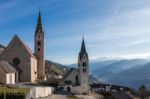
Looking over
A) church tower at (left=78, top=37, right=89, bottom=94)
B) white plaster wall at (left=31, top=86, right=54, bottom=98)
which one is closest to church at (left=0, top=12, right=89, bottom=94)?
church tower at (left=78, top=37, right=89, bottom=94)

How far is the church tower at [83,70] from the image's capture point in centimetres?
9662

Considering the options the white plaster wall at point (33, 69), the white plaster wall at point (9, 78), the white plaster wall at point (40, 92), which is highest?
the white plaster wall at point (33, 69)

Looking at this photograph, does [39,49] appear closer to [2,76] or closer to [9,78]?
[9,78]

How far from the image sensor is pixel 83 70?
99000 mm

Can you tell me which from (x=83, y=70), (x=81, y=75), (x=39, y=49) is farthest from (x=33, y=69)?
(x=83, y=70)

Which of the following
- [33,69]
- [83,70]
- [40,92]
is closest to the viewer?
[40,92]

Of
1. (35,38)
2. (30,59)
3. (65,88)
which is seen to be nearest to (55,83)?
(65,88)

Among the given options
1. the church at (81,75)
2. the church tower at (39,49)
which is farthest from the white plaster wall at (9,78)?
the church tower at (39,49)

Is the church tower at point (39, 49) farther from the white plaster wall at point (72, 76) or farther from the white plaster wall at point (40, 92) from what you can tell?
A: the white plaster wall at point (40, 92)

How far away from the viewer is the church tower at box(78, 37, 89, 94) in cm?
9662

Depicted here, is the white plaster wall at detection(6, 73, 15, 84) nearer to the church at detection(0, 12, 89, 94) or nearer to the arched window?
the church at detection(0, 12, 89, 94)

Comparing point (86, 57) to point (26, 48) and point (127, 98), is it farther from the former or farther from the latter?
point (127, 98)

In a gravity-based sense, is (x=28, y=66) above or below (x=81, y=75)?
above

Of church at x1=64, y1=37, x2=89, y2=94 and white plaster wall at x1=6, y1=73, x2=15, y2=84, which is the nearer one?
white plaster wall at x1=6, y1=73, x2=15, y2=84
